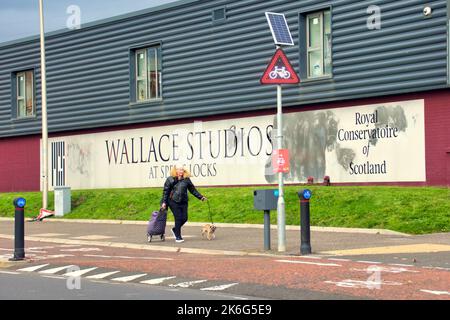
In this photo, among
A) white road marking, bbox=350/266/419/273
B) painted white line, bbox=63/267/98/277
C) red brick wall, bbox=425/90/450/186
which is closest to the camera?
white road marking, bbox=350/266/419/273

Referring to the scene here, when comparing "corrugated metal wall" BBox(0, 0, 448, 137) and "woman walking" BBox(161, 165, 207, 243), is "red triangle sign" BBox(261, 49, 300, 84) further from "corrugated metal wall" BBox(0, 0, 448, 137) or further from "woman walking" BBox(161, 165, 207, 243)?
"corrugated metal wall" BBox(0, 0, 448, 137)

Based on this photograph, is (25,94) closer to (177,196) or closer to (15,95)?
(15,95)

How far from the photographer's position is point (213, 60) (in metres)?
33.8

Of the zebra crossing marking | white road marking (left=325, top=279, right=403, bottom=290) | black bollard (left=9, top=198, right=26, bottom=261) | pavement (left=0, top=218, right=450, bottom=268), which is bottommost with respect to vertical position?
the zebra crossing marking

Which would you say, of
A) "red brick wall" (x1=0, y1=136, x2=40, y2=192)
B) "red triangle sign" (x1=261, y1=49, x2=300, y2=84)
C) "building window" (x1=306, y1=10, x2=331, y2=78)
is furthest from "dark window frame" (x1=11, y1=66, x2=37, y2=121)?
"red triangle sign" (x1=261, y1=49, x2=300, y2=84)

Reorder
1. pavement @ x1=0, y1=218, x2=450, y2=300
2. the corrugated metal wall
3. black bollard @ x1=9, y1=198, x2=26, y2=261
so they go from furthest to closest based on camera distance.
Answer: the corrugated metal wall → black bollard @ x1=9, y1=198, x2=26, y2=261 → pavement @ x1=0, y1=218, x2=450, y2=300

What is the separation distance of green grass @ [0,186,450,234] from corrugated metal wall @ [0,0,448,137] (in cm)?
370

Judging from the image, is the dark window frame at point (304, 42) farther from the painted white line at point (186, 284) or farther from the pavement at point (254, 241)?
the painted white line at point (186, 284)

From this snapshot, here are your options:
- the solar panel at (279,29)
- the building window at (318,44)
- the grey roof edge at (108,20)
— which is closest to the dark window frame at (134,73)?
the grey roof edge at (108,20)

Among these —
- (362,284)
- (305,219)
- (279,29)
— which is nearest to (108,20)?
(279,29)

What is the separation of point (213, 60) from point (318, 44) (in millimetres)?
4690

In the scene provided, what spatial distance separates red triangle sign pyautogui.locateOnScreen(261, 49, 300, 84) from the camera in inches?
712
